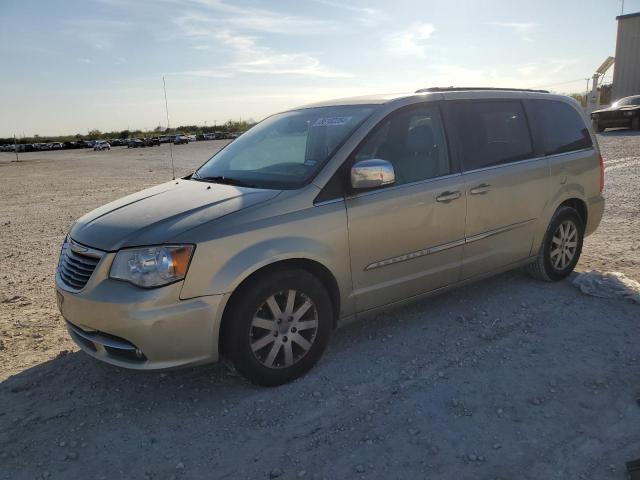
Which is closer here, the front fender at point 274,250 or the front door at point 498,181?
the front fender at point 274,250

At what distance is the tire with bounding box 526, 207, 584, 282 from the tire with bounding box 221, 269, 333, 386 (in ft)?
8.26

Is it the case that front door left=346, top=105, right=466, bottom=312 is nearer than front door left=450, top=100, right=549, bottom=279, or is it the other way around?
front door left=346, top=105, right=466, bottom=312

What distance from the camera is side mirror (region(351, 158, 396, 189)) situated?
3.45m

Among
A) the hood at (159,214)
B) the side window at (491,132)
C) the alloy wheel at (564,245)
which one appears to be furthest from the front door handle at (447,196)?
the alloy wheel at (564,245)

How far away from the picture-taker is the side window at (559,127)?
484 centimetres

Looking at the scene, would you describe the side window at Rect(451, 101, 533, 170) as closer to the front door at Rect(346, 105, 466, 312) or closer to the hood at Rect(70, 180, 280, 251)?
the front door at Rect(346, 105, 466, 312)

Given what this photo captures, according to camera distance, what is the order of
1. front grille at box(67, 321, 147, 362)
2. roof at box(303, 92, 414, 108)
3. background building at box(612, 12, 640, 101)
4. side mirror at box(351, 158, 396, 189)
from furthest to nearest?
background building at box(612, 12, 640, 101)
roof at box(303, 92, 414, 108)
side mirror at box(351, 158, 396, 189)
front grille at box(67, 321, 147, 362)

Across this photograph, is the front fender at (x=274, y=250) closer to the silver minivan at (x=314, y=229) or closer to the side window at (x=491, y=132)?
the silver minivan at (x=314, y=229)

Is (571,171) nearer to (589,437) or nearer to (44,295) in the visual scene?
(589,437)

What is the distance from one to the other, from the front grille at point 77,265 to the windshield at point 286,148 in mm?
1132

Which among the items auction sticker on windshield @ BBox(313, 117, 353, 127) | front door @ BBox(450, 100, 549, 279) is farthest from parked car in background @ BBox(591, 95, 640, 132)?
auction sticker on windshield @ BBox(313, 117, 353, 127)

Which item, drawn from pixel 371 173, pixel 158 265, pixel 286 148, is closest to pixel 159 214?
pixel 158 265

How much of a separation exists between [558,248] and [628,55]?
38.9 m

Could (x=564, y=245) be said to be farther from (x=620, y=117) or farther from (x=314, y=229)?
(x=620, y=117)
